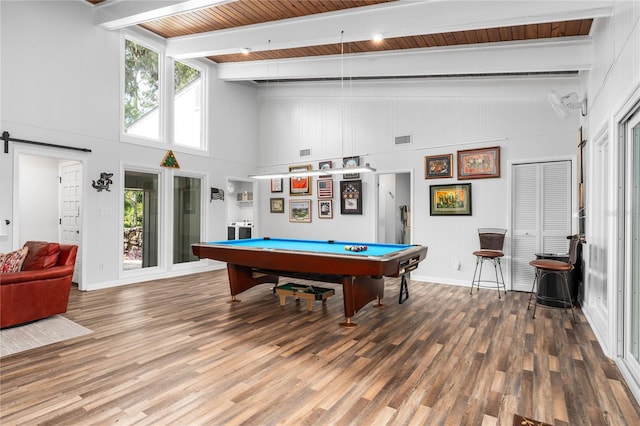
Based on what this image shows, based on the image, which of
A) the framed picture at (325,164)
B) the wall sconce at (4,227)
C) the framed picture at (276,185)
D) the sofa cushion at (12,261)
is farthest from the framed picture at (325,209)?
the wall sconce at (4,227)

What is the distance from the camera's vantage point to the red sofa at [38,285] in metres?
3.64

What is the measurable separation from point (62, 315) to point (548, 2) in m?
6.27

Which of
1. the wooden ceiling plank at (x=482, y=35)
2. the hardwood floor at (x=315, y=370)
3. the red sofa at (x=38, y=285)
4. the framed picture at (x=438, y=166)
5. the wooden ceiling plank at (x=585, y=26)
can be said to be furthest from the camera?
the framed picture at (x=438, y=166)

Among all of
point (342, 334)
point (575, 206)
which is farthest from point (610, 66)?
point (342, 334)

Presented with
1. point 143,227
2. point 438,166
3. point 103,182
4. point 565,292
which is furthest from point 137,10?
point 565,292

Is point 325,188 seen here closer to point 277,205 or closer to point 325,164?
point 325,164

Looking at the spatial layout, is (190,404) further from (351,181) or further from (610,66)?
(351,181)

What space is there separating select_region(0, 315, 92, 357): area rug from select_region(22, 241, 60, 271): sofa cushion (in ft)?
2.06

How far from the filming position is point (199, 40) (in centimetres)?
595

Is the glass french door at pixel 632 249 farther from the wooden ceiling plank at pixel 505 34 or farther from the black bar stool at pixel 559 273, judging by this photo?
the wooden ceiling plank at pixel 505 34

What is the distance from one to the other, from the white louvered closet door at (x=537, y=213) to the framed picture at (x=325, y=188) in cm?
343

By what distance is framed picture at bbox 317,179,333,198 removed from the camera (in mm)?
7449

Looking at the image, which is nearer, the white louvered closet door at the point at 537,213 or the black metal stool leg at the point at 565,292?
the black metal stool leg at the point at 565,292

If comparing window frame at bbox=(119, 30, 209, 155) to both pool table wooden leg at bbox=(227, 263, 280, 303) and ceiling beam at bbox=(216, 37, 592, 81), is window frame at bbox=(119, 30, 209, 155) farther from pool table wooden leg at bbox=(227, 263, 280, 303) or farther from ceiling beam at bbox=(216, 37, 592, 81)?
pool table wooden leg at bbox=(227, 263, 280, 303)
